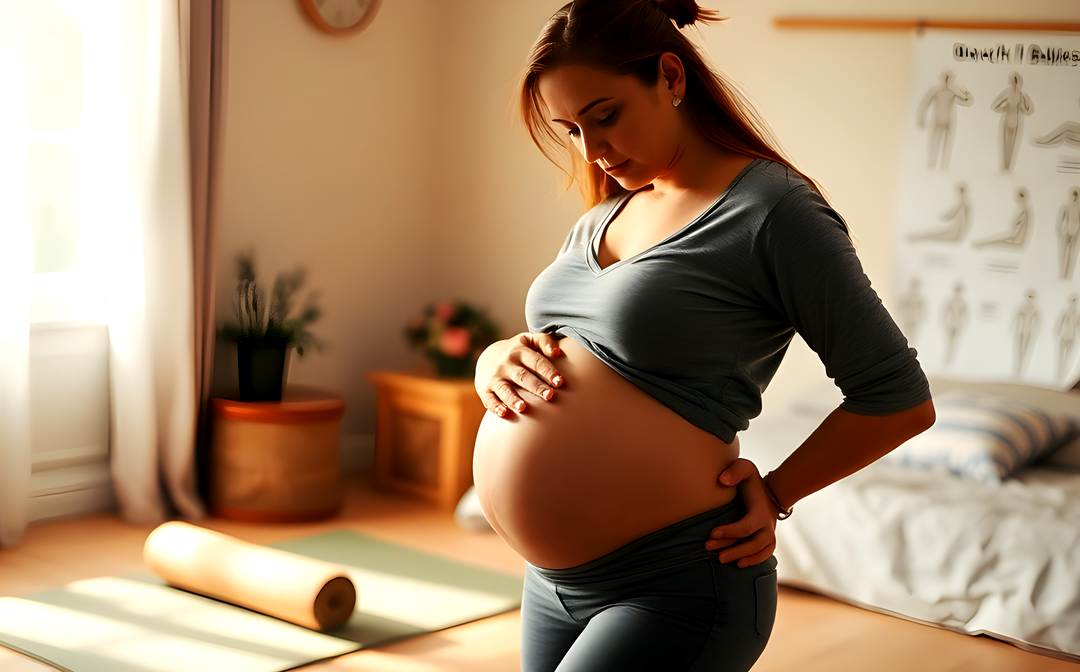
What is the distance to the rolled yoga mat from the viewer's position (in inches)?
90.3

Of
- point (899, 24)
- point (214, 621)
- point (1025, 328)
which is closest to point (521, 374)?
point (214, 621)

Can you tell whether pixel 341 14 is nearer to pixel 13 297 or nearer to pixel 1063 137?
pixel 13 297

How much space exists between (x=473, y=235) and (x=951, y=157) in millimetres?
1864

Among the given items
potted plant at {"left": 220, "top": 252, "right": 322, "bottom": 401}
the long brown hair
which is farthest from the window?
the long brown hair

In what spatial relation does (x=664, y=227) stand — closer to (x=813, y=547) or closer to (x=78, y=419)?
(x=813, y=547)

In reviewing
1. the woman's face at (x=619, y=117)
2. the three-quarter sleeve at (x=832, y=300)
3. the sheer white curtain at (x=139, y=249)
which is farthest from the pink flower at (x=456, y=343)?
the three-quarter sleeve at (x=832, y=300)

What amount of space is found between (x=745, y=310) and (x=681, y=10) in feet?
1.31

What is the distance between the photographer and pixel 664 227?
1128 millimetres

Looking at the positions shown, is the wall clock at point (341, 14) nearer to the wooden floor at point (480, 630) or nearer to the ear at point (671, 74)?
the wooden floor at point (480, 630)

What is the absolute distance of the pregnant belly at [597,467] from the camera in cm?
109

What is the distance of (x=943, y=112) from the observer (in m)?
3.17

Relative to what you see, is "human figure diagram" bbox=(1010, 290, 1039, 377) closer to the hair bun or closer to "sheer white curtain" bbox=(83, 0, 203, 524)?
the hair bun

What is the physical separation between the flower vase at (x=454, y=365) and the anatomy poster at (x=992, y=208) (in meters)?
1.46

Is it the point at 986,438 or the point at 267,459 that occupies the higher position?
the point at 986,438
